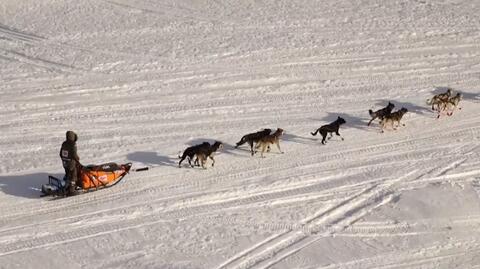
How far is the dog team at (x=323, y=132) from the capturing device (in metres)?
15.1

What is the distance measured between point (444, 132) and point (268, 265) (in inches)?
225

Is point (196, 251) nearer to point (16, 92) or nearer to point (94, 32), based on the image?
point (16, 92)

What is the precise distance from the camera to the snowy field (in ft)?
43.6

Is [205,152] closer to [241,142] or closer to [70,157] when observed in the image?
[241,142]

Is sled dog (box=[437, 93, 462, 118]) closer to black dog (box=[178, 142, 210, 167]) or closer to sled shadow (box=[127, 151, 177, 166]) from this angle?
black dog (box=[178, 142, 210, 167])

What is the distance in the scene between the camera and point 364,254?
13.1 meters

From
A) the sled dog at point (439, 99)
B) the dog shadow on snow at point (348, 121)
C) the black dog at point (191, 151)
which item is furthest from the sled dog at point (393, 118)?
the black dog at point (191, 151)

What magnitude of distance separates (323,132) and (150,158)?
131 inches

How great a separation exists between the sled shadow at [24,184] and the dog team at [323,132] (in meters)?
2.51

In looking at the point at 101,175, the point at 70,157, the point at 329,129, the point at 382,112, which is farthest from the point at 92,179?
the point at 382,112

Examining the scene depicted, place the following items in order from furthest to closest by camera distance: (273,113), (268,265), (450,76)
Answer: (450,76), (273,113), (268,265)

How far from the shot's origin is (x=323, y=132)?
16.0 m

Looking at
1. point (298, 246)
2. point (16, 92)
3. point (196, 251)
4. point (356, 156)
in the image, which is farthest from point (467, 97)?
point (16, 92)

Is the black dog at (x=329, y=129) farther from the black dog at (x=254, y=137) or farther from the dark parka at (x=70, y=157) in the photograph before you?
the dark parka at (x=70, y=157)
